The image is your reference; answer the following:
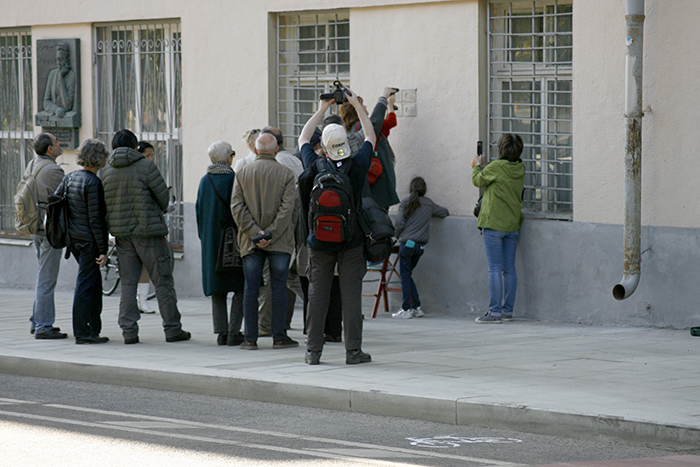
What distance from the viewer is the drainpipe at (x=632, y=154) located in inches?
432

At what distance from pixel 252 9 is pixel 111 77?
268 centimetres

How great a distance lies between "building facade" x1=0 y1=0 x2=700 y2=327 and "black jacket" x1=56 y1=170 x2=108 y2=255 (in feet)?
12.4

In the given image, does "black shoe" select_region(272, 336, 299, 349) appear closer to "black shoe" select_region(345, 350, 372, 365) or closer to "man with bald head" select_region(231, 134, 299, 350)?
"man with bald head" select_region(231, 134, 299, 350)

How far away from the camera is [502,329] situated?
38.1 feet

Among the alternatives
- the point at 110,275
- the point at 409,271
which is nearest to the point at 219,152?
the point at 409,271

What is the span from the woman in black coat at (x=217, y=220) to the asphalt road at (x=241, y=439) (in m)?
1.93

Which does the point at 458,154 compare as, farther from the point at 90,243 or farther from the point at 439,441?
the point at 439,441

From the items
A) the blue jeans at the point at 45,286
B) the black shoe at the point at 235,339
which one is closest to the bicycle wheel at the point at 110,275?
the blue jeans at the point at 45,286

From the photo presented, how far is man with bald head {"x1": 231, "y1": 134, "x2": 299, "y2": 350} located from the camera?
32.6 feet

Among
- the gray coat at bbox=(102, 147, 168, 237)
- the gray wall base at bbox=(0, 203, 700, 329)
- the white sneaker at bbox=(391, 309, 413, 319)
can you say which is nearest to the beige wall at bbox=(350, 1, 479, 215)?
the gray wall base at bbox=(0, 203, 700, 329)

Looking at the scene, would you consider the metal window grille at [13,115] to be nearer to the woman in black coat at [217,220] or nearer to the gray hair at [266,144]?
the woman in black coat at [217,220]

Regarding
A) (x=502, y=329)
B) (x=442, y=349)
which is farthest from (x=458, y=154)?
(x=442, y=349)

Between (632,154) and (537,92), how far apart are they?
1.60 m

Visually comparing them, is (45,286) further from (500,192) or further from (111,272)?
(111,272)
